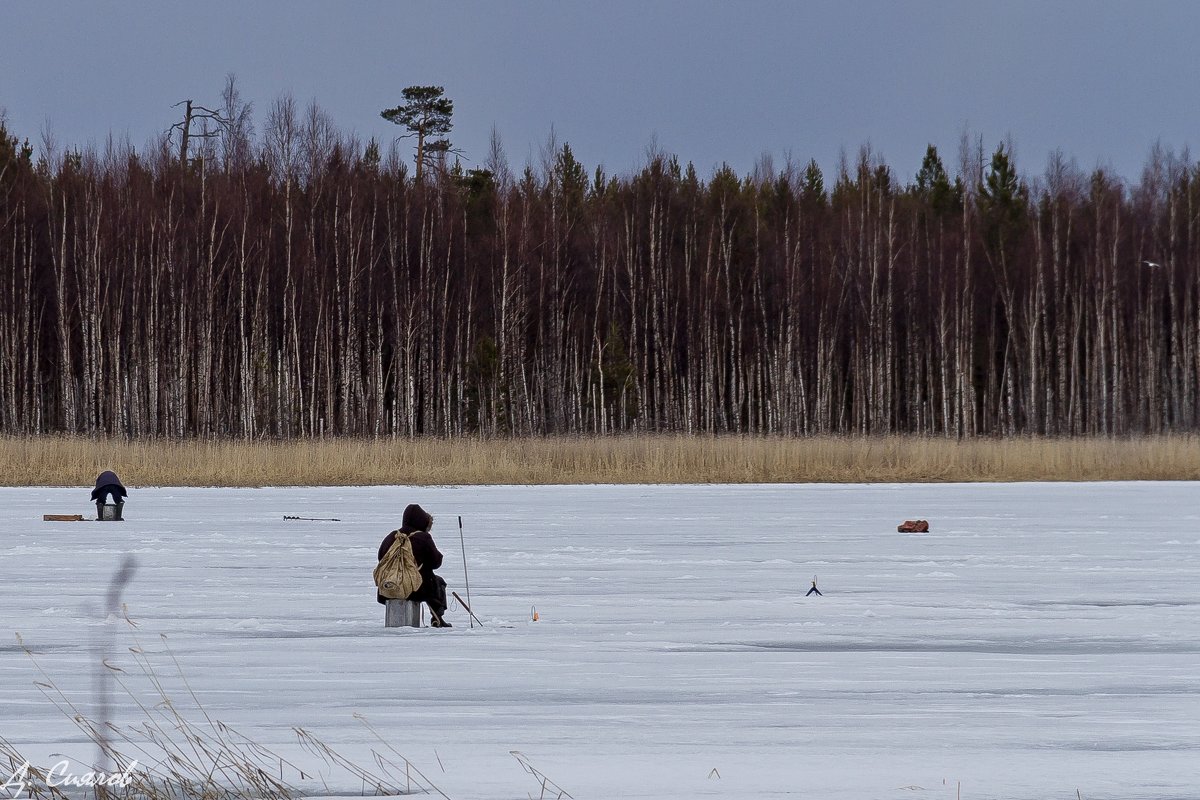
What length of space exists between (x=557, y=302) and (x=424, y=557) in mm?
36282

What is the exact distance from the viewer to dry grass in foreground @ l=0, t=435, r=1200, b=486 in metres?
26.0

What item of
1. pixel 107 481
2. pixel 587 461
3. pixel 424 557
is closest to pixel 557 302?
pixel 587 461

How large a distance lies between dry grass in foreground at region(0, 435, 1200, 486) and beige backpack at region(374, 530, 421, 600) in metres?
16.1

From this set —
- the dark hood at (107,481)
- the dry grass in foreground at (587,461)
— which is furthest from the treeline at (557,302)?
the dark hood at (107,481)

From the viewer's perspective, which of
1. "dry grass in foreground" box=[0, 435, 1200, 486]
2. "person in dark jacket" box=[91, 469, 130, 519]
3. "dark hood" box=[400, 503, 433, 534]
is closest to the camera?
"dark hood" box=[400, 503, 433, 534]

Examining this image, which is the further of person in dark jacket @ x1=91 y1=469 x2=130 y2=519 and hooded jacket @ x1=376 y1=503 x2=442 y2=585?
person in dark jacket @ x1=91 y1=469 x2=130 y2=519

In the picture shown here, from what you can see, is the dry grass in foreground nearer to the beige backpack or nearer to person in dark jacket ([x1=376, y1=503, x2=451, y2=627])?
person in dark jacket ([x1=376, y1=503, x2=451, y2=627])

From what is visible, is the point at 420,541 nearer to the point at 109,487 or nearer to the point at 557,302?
the point at 109,487

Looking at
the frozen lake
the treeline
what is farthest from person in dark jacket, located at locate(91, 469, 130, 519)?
the treeline

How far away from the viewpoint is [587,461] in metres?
26.6

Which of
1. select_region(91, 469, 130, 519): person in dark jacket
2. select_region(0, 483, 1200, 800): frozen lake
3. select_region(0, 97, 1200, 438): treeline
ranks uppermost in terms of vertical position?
select_region(0, 97, 1200, 438): treeline

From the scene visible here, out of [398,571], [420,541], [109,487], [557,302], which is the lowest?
[398,571]

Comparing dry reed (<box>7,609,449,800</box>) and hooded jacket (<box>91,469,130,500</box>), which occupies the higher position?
hooded jacket (<box>91,469,130,500</box>)

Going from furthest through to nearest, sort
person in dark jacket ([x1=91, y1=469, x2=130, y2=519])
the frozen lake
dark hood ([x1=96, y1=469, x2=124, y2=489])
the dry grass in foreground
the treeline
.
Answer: the treeline → the dry grass in foreground → dark hood ([x1=96, y1=469, x2=124, y2=489]) → person in dark jacket ([x1=91, y1=469, x2=130, y2=519]) → the frozen lake
